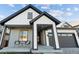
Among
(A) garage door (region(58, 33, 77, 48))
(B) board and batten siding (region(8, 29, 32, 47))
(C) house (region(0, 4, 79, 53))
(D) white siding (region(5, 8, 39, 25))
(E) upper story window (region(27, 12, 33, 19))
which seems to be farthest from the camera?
(A) garage door (region(58, 33, 77, 48))

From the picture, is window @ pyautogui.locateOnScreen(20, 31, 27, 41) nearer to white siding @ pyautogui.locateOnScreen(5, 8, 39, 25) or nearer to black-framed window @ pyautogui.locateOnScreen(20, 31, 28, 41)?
black-framed window @ pyautogui.locateOnScreen(20, 31, 28, 41)

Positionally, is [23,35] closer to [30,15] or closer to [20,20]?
[20,20]

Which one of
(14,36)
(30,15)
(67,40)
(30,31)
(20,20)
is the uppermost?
(30,15)

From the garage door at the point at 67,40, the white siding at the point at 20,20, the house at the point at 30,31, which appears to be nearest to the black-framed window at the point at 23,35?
the house at the point at 30,31

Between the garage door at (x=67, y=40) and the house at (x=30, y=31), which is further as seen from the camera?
the garage door at (x=67, y=40)

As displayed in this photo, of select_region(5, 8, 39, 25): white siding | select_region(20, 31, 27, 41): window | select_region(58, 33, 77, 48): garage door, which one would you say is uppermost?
select_region(5, 8, 39, 25): white siding

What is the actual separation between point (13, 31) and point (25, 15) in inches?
75.9

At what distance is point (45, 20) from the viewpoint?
333 inches

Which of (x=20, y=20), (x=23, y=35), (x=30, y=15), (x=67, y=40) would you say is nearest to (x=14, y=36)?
(x=23, y=35)

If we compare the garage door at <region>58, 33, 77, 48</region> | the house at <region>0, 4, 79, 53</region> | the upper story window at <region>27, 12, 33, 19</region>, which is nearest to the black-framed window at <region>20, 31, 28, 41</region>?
the house at <region>0, 4, 79, 53</region>

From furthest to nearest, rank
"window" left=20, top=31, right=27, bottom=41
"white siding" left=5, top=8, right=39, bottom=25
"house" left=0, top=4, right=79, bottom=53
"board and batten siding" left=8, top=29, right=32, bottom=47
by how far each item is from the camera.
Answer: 1. "window" left=20, top=31, right=27, bottom=41
2. "board and batten siding" left=8, top=29, right=32, bottom=47
3. "white siding" left=5, top=8, right=39, bottom=25
4. "house" left=0, top=4, right=79, bottom=53

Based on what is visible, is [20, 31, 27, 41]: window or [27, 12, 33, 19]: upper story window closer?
[27, 12, 33, 19]: upper story window

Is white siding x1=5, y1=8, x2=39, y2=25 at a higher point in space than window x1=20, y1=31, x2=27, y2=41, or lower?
higher

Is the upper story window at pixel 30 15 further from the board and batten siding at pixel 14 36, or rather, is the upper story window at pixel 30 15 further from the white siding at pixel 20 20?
the board and batten siding at pixel 14 36
